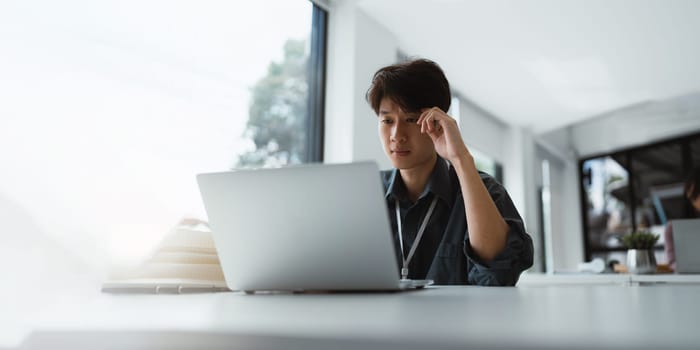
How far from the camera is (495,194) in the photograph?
57.8 inches

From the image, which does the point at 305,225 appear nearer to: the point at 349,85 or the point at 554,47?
the point at 349,85

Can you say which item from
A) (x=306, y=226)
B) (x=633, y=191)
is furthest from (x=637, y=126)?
(x=306, y=226)

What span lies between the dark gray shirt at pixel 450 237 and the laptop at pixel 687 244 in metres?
1.56

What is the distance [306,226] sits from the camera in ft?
2.50

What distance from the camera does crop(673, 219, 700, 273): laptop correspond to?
2517 millimetres

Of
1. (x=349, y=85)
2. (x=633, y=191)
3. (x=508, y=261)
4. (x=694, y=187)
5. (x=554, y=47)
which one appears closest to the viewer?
(x=508, y=261)

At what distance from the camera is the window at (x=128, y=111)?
2.12 metres

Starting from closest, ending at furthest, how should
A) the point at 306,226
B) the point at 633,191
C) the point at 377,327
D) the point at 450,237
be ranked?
the point at 377,327 < the point at 306,226 < the point at 450,237 < the point at 633,191

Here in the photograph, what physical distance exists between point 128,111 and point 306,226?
2.20 metres

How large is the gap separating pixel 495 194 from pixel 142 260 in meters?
0.92

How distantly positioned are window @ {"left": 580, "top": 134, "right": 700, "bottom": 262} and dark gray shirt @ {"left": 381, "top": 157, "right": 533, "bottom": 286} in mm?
6869

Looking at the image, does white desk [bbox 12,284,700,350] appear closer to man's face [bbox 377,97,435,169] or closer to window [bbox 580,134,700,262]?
man's face [bbox 377,97,435,169]

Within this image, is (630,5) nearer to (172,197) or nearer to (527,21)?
(527,21)

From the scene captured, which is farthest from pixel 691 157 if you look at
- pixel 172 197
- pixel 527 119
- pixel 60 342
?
pixel 60 342
